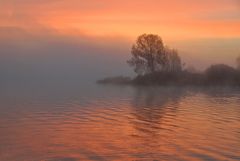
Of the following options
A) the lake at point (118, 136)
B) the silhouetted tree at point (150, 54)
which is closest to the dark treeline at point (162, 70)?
the silhouetted tree at point (150, 54)

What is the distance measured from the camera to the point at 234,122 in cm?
3191

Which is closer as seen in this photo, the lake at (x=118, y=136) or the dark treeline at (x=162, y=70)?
the lake at (x=118, y=136)

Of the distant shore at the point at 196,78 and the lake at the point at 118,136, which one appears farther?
the distant shore at the point at 196,78

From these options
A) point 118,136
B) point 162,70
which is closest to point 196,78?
point 162,70

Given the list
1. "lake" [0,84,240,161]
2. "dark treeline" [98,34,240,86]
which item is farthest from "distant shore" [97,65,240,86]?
"lake" [0,84,240,161]

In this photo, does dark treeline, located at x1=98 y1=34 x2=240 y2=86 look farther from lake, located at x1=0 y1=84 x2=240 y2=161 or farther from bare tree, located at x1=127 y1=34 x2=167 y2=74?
lake, located at x1=0 y1=84 x2=240 y2=161

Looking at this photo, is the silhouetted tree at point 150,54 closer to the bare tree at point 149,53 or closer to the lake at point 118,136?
the bare tree at point 149,53

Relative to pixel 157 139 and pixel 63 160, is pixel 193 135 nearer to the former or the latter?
pixel 157 139

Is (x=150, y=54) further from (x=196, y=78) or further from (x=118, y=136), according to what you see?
(x=118, y=136)

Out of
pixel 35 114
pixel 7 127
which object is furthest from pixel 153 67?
pixel 7 127

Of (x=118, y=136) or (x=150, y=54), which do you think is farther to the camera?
(x=150, y=54)

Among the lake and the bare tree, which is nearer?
the lake

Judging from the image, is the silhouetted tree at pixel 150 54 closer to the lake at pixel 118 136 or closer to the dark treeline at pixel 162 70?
the dark treeline at pixel 162 70

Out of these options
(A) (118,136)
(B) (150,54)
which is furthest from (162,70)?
(A) (118,136)
